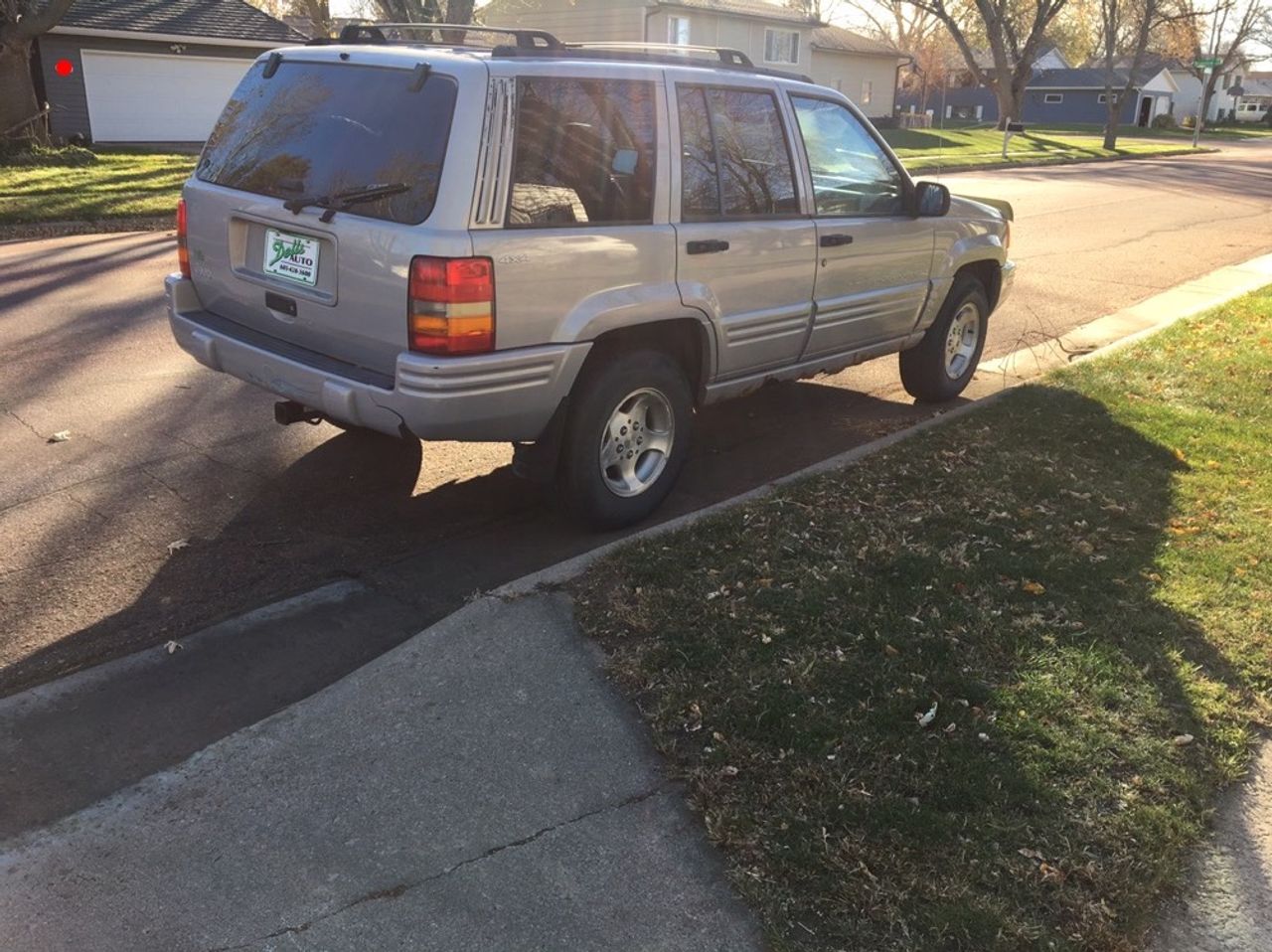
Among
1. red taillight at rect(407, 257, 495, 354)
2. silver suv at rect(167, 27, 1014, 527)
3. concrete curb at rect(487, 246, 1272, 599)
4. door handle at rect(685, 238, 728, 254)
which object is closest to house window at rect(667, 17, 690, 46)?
concrete curb at rect(487, 246, 1272, 599)

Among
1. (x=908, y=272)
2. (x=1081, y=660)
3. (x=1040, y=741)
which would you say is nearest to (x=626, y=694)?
(x=1040, y=741)

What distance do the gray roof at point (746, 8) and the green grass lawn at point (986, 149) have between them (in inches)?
238

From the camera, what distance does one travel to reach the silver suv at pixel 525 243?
4.13 m

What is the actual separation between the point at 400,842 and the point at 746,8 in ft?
144

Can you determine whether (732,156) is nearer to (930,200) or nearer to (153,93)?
(930,200)

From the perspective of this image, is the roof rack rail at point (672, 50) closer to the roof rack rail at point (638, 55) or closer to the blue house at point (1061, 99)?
the roof rack rail at point (638, 55)

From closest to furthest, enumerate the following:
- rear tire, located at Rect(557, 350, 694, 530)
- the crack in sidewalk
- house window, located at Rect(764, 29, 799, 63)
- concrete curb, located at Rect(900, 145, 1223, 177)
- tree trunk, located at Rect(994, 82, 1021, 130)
A: the crack in sidewalk
rear tire, located at Rect(557, 350, 694, 530)
concrete curb, located at Rect(900, 145, 1223, 177)
house window, located at Rect(764, 29, 799, 63)
tree trunk, located at Rect(994, 82, 1021, 130)

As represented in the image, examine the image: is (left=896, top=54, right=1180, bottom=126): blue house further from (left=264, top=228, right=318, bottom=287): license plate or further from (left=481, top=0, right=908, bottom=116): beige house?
(left=264, top=228, right=318, bottom=287): license plate

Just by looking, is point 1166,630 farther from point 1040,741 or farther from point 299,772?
point 299,772

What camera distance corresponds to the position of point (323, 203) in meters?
4.34

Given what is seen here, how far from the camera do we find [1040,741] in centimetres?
331

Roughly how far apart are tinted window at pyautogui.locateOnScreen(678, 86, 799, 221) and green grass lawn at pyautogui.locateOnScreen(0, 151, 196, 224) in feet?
38.5

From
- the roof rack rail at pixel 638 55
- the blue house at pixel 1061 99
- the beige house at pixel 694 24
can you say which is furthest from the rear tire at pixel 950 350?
the blue house at pixel 1061 99

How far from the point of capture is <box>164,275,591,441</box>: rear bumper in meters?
4.13
